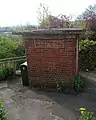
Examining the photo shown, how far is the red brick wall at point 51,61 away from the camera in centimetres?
654

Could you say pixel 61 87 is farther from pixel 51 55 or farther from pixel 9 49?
pixel 9 49

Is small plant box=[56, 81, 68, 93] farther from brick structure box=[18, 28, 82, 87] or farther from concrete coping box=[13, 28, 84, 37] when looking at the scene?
concrete coping box=[13, 28, 84, 37]

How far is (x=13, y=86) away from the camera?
7.26 metres

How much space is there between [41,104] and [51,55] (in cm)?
178

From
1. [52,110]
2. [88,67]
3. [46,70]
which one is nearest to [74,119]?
[52,110]

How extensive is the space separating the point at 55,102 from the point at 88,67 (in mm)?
3754

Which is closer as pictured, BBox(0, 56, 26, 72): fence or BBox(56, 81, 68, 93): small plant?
BBox(56, 81, 68, 93): small plant

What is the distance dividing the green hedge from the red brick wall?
2541mm

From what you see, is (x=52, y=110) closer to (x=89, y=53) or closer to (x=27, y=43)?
(x=27, y=43)

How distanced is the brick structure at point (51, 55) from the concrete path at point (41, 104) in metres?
0.60

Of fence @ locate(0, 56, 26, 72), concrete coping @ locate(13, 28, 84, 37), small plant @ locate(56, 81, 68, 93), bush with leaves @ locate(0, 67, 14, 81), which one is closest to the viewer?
concrete coping @ locate(13, 28, 84, 37)

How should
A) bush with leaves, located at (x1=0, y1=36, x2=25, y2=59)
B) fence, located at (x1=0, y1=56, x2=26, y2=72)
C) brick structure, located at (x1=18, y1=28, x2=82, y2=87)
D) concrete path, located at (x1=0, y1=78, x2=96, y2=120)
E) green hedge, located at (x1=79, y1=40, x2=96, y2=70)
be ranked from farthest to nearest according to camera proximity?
bush with leaves, located at (x1=0, y1=36, x2=25, y2=59)
green hedge, located at (x1=79, y1=40, x2=96, y2=70)
fence, located at (x1=0, y1=56, x2=26, y2=72)
brick structure, located at (x1=18, y1=28, x2=82, y2=87)
concrete path, located at (x1=0, y1=78, x2=96, y2=120)

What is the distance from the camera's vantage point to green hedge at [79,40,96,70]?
9.05 meters

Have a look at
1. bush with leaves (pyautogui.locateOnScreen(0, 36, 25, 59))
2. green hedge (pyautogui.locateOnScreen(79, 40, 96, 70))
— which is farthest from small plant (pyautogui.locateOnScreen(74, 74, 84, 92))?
bush with leaves (pyautogui.locateOnScreen(0, 36, 25, 59))
